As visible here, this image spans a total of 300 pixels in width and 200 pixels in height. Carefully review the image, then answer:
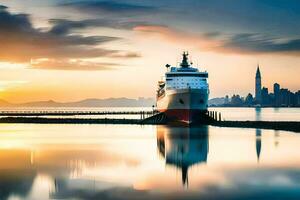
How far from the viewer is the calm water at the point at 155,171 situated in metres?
21.3

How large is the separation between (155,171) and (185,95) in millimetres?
41997

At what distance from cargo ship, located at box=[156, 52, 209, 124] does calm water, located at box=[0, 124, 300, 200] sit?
23.8 metres

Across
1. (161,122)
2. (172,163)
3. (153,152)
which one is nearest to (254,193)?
(172,163)

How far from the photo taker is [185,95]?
70125 mm

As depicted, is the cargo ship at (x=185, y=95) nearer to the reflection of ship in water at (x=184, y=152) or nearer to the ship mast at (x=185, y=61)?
the ship mast at (x=185, y=61)

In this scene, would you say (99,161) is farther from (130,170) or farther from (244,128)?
(244,128)

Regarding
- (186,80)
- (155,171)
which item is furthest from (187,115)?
(155,171)

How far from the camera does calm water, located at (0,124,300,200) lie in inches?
840

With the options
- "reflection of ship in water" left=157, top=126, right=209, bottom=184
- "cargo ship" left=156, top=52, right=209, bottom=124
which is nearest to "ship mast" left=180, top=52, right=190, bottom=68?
"cargo ship" left=156, top=52, right=209, bottom=124

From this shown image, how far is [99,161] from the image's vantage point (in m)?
33.7

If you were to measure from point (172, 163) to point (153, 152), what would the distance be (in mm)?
8121

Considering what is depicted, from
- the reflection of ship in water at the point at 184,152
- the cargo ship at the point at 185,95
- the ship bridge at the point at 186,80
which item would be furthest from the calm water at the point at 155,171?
the ship bridge at the point at 186,80

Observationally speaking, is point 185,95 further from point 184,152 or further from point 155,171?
point 155,171

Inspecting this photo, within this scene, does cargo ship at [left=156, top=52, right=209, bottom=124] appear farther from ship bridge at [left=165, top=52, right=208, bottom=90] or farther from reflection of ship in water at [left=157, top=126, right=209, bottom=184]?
reflection of ship in water at [left=157, top=126, right=209, bottom=184]
